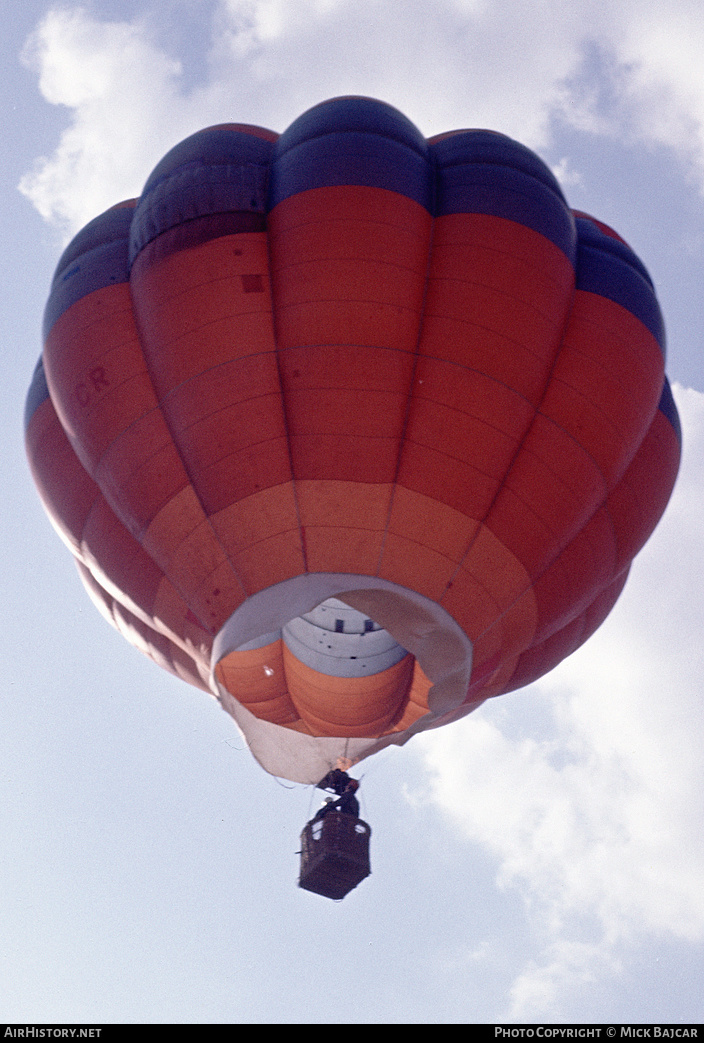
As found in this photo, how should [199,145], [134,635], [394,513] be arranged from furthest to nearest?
[134,635]
[199,145]
[394,513]

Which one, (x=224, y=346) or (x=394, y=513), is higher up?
(x=224, y=346)

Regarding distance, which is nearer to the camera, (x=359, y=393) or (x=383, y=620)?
(x=359, y=393)

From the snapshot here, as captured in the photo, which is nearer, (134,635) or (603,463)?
(603,463)

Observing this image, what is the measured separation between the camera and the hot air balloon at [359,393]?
7625 millimetres

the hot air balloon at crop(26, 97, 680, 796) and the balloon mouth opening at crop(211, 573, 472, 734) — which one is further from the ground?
the hot air balloon at crop(26, 97, 680, 796)

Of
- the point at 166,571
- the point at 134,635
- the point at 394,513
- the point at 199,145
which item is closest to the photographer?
the point at 394,513

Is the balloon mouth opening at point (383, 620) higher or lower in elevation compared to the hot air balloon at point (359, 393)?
lower

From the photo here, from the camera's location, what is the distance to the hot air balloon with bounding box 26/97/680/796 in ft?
25.0

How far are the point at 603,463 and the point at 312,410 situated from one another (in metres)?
2.34

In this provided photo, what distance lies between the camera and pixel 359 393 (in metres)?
7.61

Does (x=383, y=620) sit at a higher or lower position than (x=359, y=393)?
lower
